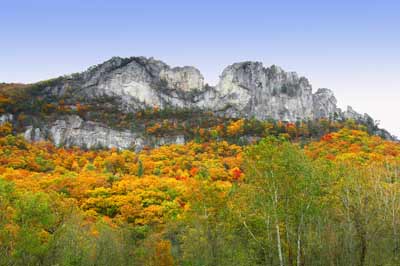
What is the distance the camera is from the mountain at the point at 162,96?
136 m

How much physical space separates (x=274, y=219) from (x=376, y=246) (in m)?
9.15

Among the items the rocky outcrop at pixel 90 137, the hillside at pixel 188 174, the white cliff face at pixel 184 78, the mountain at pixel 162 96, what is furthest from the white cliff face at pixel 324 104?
the rocky outcrop at pixel 90 137

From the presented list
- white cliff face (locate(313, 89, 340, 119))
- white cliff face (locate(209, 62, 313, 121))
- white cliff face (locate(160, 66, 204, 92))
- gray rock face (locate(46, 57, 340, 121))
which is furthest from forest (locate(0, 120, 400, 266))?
white cliff face (locate(313, 89, 340, 119))

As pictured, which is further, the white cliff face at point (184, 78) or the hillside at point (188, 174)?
the white cliff face at point (184, 78)

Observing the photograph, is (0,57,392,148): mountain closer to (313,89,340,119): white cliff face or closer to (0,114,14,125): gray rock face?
(313,89,340,119): white cliff face

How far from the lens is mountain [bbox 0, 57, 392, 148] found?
13575 cm

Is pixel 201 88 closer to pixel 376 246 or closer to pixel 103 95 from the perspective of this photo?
pixel 103 95

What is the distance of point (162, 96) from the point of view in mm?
154375

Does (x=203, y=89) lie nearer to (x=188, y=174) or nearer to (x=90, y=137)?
(x=90, y=137)

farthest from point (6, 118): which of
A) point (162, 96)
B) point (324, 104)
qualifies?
point (324, 104)

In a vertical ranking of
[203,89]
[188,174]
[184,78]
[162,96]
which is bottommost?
[188,174]

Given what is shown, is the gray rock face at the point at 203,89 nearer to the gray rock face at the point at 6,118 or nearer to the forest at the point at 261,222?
the gray rock face at the point at 6,118

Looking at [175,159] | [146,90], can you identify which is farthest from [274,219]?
[146,90]

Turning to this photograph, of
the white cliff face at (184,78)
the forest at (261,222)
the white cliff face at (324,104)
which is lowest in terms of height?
the forest at (261,222)
